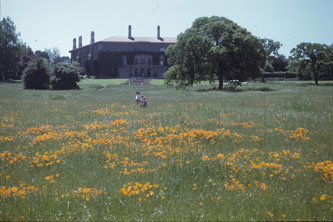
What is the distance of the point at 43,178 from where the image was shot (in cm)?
591

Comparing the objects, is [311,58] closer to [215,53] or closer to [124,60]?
[215,53]

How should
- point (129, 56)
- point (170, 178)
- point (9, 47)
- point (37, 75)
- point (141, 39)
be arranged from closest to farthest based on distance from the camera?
1. point (170, 178)
2. point (37, 75)
3. point (9, 47)
4. point (129, 56)
5. point (141, 39)

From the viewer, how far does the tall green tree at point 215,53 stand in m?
42.4

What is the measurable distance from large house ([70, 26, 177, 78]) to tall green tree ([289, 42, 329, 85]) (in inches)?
1865

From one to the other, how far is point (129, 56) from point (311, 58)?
61350 mm

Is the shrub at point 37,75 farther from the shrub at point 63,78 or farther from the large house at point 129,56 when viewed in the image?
the large house at point 129,56

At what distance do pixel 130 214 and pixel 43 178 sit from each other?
2.59m

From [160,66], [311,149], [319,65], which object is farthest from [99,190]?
[160,66]

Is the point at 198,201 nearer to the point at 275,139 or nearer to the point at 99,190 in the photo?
the point at 99,190

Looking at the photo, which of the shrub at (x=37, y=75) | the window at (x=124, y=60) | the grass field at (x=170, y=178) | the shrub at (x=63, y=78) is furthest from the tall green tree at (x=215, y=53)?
the window at (x=124, y=60)

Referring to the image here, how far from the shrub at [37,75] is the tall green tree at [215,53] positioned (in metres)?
26.1

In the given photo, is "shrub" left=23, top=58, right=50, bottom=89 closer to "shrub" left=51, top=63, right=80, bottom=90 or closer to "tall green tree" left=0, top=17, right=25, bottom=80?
"shrub" left=51, top=63, right=80, bottom=90

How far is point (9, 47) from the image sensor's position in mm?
84125

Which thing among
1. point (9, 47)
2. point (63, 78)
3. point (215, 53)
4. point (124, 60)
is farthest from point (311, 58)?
point (9, 47)
